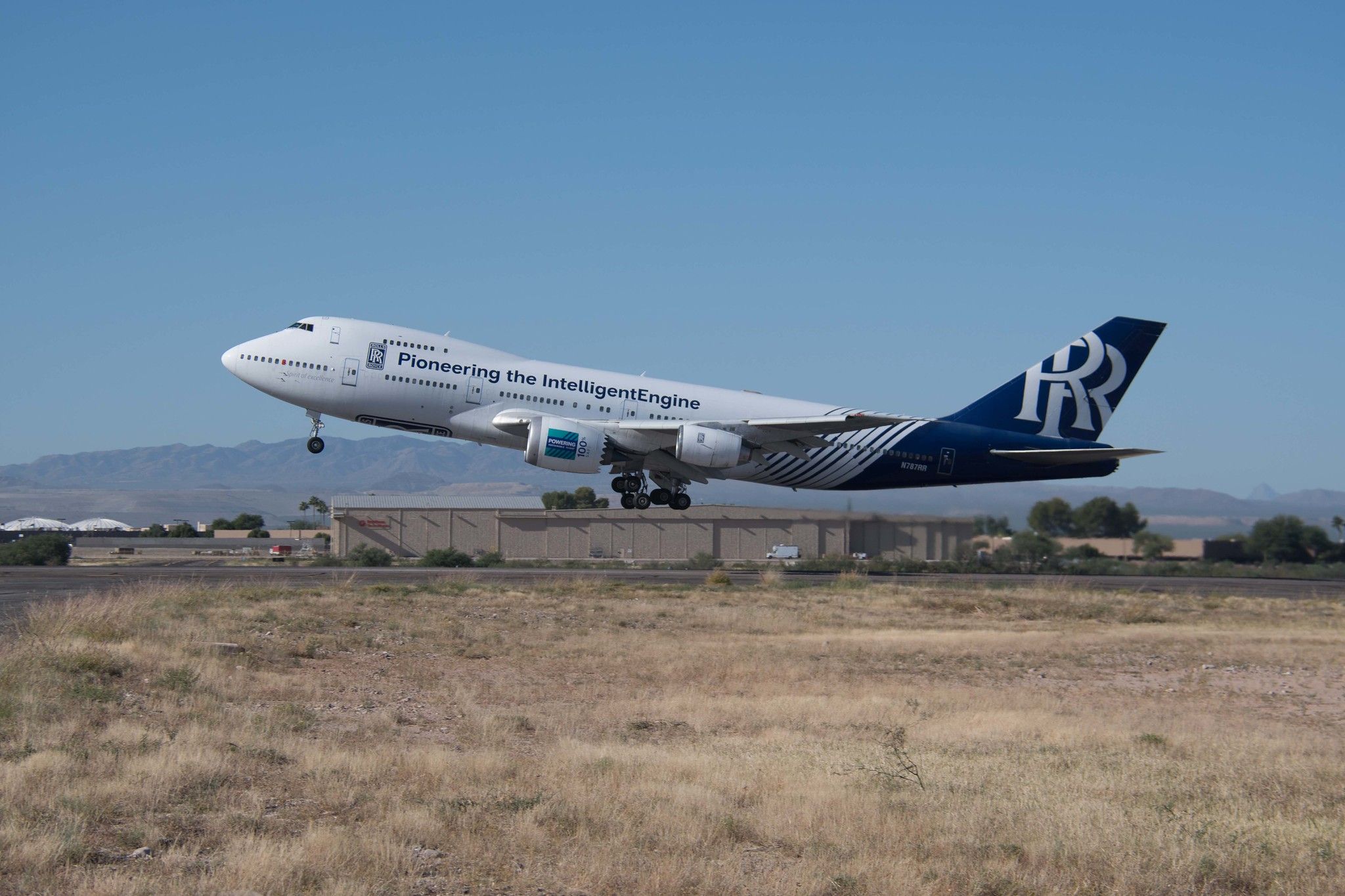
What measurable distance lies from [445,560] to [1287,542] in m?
42.4

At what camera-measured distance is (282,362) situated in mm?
36094

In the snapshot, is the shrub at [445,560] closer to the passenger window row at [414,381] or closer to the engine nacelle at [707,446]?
the passenger window row at [414,381]

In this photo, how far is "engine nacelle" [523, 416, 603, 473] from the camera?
36250 millimetres

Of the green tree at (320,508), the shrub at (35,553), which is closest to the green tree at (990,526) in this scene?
the shrub at (35,553)

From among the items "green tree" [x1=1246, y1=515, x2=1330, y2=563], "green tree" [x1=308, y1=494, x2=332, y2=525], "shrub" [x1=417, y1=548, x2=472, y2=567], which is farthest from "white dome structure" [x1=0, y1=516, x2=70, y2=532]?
"green tree" [x1=1246, y1=515, x2=1330, y2=563]

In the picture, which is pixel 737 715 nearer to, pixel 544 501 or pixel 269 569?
pixel 269 569

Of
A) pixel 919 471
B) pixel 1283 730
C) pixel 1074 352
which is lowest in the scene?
pixel 1283 730

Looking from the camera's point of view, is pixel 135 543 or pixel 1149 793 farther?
pixel 135 543

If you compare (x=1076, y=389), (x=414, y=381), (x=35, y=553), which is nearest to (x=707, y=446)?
(x=414, y=381)

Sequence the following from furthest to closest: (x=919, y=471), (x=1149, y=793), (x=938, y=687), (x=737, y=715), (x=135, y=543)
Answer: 1. (x=135, y=543)
2. (x=919, y=471)
3. (x=938, y=687)
4. (x=737, y=715)
5. (x=1149, y=793)

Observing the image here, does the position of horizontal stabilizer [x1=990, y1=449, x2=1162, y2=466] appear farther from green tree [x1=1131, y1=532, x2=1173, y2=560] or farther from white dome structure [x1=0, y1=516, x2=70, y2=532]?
white dome structure [x1=0, y1=516, x2=70, y2=532]

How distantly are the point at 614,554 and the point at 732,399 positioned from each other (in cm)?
4010

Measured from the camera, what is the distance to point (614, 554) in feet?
260

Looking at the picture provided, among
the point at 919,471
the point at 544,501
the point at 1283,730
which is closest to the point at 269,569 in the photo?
the point at 919,471
